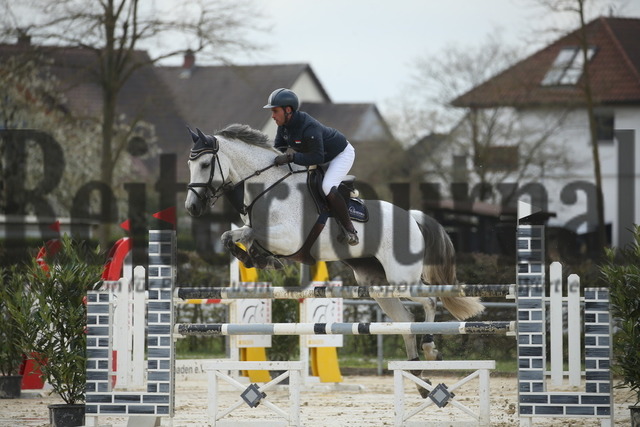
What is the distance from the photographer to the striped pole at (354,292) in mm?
5281

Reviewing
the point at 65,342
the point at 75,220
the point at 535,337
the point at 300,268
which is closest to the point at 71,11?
the point at 75,220

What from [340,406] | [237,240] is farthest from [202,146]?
[340,406]

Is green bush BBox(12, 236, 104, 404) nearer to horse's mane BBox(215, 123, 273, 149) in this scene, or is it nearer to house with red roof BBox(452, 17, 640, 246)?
horse's mane BBox(215, 123, 273, 149)

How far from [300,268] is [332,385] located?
175 cm

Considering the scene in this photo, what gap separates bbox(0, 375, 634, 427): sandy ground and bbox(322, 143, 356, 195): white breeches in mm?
1510

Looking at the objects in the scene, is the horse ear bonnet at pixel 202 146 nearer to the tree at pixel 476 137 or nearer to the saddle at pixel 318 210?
the saddle at pixel 318 210

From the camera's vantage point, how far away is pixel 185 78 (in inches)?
1486

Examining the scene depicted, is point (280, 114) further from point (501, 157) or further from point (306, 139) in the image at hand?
point (501, 157)

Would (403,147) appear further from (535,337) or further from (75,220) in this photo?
(535,337)

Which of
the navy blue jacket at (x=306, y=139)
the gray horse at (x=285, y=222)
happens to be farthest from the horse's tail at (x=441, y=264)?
the navy blue jacket at (x=306, y=139)

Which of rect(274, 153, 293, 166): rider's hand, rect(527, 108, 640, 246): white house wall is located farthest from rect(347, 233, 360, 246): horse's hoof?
rect(527, 108, 640, 246): white house wall

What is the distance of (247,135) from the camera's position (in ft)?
20.9

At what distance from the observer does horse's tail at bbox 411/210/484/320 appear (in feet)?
21.9

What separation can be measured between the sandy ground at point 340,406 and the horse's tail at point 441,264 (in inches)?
Answer: 29.9
